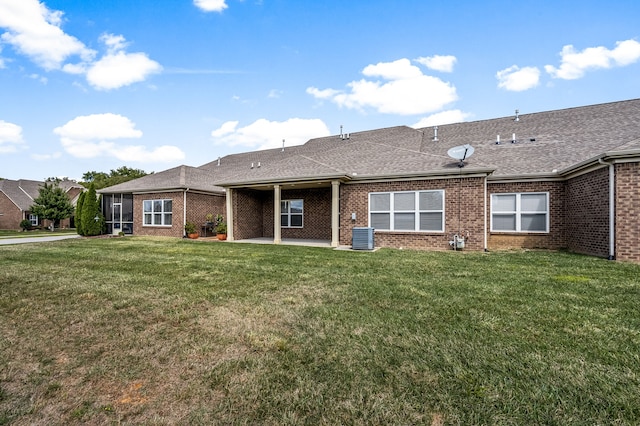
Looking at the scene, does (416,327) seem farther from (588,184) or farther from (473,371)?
(588,184)

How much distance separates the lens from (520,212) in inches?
457

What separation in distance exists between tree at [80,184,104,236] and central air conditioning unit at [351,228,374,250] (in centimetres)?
1657

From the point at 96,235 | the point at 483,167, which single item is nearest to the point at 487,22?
the point at 483,167

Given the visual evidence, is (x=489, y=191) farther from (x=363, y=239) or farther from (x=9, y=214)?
(x=9, y=214)

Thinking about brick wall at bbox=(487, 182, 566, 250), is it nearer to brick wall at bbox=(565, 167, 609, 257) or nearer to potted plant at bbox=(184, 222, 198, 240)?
brick wall at bbox=(565, 167, 609, 257)

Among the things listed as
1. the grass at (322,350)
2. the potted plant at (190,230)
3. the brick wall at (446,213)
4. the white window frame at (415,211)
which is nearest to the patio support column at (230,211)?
the potted plant at (190,230)

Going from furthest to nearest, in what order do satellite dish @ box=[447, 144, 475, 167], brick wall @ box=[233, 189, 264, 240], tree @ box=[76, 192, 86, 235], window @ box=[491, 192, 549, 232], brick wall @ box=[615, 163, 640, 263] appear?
tree @ box=[76, 192, 86, 235] < brick wall @ box=[233, 189, 264, 240] < window @ box=[491, 192, 549, 232] < satellite dish @ box=[447, 144, 475, 167] < brick wall @ box=[615, 163, 640, 263]

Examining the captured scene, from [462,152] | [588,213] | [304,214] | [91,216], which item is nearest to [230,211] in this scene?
[304,214]

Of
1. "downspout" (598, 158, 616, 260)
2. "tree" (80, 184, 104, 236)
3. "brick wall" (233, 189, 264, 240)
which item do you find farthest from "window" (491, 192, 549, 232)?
"tree" (80, 184, 104, 236)

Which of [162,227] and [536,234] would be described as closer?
[536,234]

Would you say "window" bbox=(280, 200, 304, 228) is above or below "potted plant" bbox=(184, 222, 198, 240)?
above

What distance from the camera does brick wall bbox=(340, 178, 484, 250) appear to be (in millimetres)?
10688

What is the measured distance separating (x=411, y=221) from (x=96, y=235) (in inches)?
736

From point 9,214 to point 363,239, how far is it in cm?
4277
